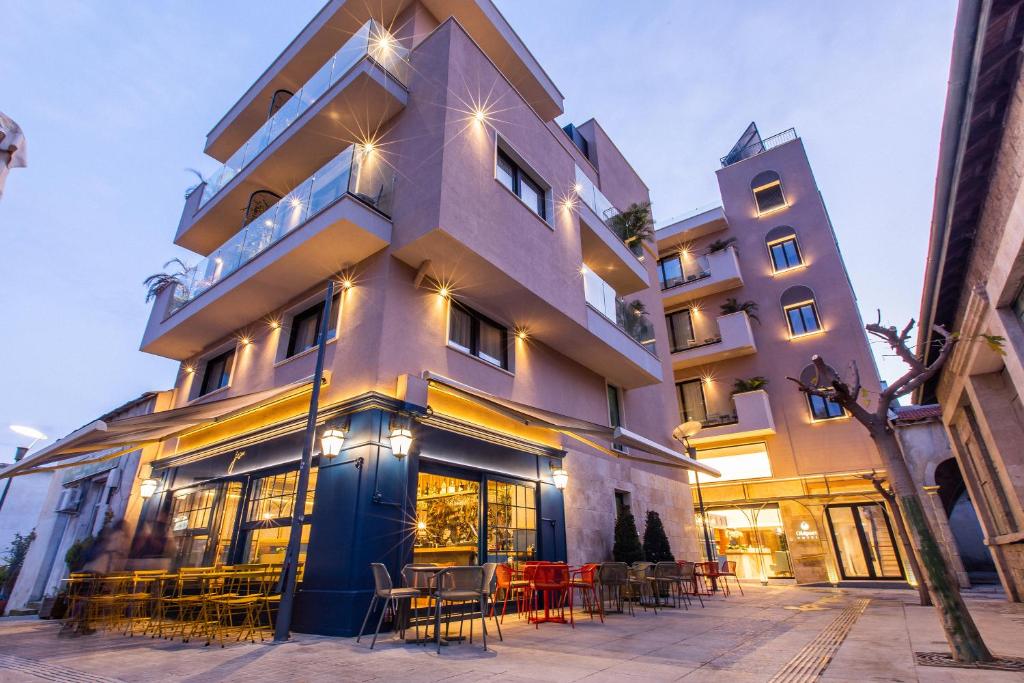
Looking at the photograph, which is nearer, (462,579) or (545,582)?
(462,579)

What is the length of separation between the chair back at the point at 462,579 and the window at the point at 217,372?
8774 mm

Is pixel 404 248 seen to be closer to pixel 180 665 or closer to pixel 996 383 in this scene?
pixel 180 665

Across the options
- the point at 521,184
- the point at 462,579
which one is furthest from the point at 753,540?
the point at 462,579

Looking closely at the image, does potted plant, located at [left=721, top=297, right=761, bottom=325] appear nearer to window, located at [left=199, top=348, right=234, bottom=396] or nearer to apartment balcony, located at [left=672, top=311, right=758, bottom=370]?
apartment balcony, located at [left=672, top=311, right=758, bottom=370]

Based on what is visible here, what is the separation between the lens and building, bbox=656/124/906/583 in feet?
59.3

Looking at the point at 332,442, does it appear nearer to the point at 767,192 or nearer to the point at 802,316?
the point at 802,316

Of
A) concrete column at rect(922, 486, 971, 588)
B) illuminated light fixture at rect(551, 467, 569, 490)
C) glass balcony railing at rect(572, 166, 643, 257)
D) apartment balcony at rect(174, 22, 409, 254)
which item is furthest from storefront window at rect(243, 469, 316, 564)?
concrete column at rect(922, 486, 971, 588)

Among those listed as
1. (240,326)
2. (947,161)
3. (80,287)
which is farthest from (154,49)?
(947,161)

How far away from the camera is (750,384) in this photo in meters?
20.5

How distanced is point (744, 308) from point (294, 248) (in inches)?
766

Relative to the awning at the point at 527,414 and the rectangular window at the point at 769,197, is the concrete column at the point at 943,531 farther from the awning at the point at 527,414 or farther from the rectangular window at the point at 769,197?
the rectangular window at the point at 769,197

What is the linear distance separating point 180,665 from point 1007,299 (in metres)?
10.7

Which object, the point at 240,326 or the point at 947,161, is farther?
the point at 240,326

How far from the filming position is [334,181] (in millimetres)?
9055
